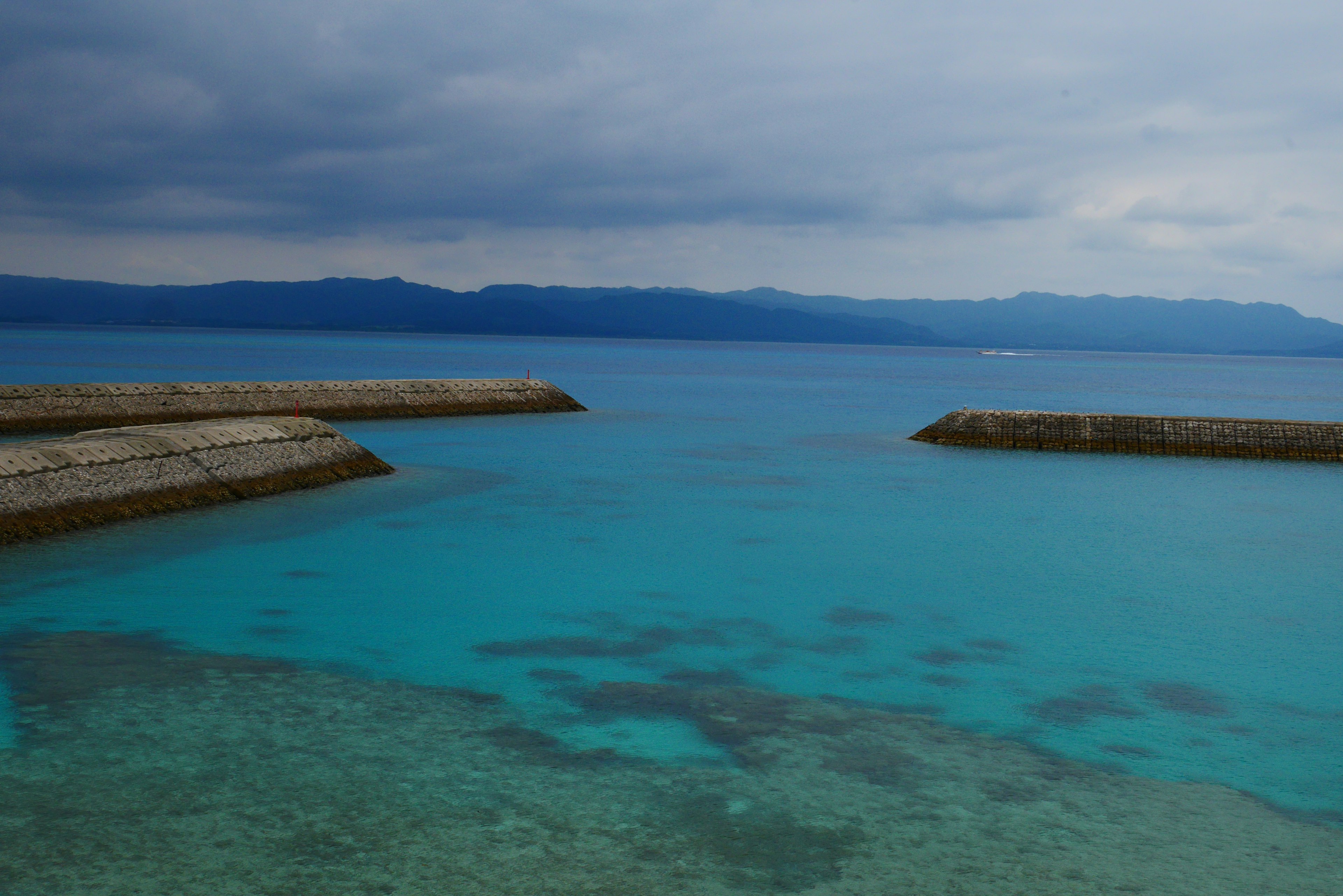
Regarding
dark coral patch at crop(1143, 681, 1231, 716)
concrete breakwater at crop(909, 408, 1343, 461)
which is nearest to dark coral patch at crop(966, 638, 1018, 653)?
dark coral patch at crop(1143, 681, 1231, 716)

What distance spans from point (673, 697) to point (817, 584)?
207 inches

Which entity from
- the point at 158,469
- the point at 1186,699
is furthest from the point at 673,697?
the point at 158,469

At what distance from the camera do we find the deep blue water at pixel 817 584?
29.9ft

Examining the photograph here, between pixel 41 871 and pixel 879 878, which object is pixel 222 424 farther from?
pixel 879 878

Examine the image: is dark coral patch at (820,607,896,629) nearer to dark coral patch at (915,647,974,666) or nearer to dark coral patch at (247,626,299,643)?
dark coral patch at (915,647,974,666)

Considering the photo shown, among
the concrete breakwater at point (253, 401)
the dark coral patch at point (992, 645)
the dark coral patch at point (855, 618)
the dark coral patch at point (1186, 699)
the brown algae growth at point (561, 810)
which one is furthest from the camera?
the concrete breakwater at point (253, 401)

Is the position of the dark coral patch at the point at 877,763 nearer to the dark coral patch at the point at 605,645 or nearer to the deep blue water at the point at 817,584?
the deep blue water at the point at 817,584

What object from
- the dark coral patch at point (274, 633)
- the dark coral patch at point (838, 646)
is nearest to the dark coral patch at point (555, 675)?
the dark coral patch at point (838, 646)

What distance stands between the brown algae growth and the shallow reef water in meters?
0.03

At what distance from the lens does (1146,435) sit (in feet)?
99.4

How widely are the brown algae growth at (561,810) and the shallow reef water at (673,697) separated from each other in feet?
0.09

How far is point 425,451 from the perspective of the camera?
91.6ft

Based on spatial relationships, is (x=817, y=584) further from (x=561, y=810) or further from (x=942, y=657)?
(x=561, y=810)

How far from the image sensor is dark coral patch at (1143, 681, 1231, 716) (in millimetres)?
9062
